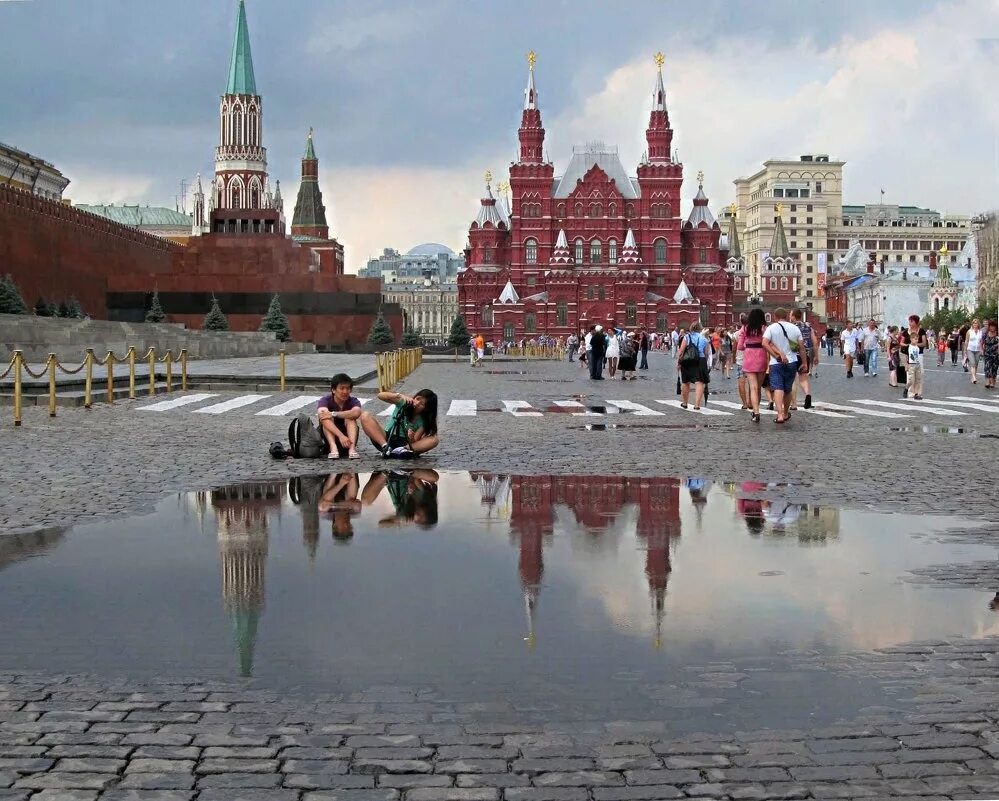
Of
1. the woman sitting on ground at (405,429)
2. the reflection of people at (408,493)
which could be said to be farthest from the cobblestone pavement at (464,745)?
the woman sitting on ground at (405,429)

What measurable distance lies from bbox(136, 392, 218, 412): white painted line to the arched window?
3371 inches

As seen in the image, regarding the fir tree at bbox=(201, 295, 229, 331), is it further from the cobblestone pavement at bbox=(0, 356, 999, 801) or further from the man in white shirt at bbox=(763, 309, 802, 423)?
the cobblestone pavement at bbox=(0, 356, 999, 801)

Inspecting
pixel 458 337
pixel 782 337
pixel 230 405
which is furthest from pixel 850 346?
pixel 458 337

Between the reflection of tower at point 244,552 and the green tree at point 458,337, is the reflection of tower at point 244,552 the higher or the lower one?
the lower one

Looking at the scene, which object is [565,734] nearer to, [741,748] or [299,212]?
[741,748]

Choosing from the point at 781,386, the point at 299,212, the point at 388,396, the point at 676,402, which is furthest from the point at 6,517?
the point at 299,212

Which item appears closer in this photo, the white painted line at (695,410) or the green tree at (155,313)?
the white painted line at (695,410)

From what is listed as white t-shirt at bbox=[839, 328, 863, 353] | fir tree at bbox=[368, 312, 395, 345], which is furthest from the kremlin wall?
white t-shirt at bbox=[839, 328, 863, 353]

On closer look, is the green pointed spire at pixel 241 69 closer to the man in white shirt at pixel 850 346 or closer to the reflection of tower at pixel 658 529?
the man in white shirt at pixel 850 346

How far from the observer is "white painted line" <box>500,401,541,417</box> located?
67.6ft

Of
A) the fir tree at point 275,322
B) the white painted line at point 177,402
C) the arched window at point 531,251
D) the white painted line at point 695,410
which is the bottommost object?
the white painted line at point 695,410

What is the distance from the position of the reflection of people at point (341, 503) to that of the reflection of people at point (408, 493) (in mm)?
121

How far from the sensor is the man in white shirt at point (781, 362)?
703 inches

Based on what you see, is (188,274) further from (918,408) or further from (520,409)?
(918,408)
